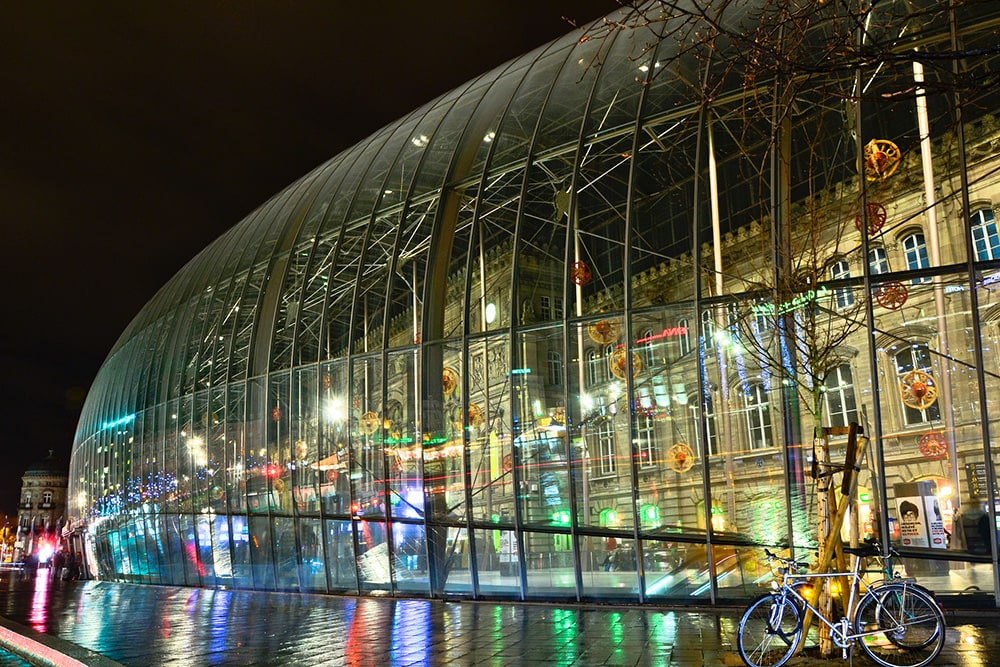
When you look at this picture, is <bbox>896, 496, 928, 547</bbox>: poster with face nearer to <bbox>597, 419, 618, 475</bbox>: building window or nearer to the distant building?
<bbox>597, 419, 618, 475</bbox>: building window

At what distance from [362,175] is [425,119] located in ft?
8.99

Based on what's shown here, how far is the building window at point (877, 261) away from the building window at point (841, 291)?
41 cm

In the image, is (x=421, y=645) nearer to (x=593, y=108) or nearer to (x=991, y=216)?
(x=991, y=216)

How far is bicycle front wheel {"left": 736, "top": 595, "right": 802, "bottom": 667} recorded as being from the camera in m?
8.63

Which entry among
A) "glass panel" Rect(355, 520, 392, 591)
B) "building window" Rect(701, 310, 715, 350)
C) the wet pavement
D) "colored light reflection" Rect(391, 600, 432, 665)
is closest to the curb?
the wet pavement


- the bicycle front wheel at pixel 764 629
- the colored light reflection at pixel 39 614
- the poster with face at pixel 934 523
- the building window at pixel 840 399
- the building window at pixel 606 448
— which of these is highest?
the building window at pixel 840 399

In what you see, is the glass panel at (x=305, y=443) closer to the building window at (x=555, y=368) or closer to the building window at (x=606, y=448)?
the building window at (x=555, y=368)

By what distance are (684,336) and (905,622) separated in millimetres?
8049

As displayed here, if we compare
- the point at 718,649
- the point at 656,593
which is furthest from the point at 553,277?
the point at 718,649

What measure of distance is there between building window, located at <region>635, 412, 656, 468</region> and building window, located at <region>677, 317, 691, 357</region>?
1529 millimetres

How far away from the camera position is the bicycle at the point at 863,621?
8.62 metres

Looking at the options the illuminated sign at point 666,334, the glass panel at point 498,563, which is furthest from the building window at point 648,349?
the glass panel at point 498,563

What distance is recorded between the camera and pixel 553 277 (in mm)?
18062

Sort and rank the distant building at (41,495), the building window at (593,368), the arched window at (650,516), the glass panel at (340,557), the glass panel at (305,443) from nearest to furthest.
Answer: the arched window at (650,516) → the building window at (593,368) → the glass panel at (340,557) → the glass panel at (305,443) → the distant building at (41,495)
